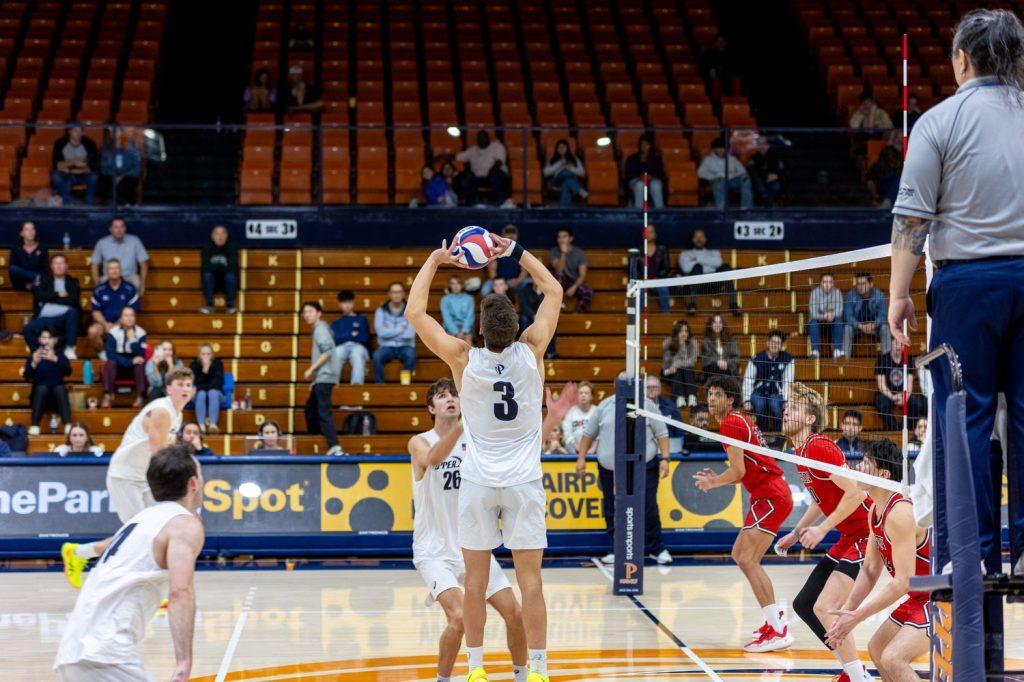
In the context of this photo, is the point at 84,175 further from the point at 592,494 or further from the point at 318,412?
the point at 592,494

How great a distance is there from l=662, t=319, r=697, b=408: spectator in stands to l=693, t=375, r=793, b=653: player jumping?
5476 mm

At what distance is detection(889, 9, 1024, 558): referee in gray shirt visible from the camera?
353 cm

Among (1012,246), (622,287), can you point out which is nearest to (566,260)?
(622,287)

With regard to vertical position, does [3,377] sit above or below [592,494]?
above

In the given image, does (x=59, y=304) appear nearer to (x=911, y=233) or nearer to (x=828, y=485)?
(x=828, y=485)

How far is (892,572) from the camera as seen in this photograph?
6008 millimetres

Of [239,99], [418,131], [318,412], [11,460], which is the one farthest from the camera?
[239,99]

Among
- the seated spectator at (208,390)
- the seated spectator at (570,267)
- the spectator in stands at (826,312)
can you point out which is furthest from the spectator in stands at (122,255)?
the spectator in stands at (826,312)

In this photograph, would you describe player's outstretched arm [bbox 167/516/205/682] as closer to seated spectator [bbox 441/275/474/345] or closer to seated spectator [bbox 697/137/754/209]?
seated spectator [bbox 441/275/474/345]

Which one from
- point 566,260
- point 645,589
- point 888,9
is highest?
point 888,9

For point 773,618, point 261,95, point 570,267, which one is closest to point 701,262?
point 570,267

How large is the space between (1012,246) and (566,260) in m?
13.6

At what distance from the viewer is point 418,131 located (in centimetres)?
1783

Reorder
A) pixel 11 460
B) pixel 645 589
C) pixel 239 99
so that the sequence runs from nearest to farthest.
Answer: pixel 645 589 → pixel 11 460 → pixel 239 99
